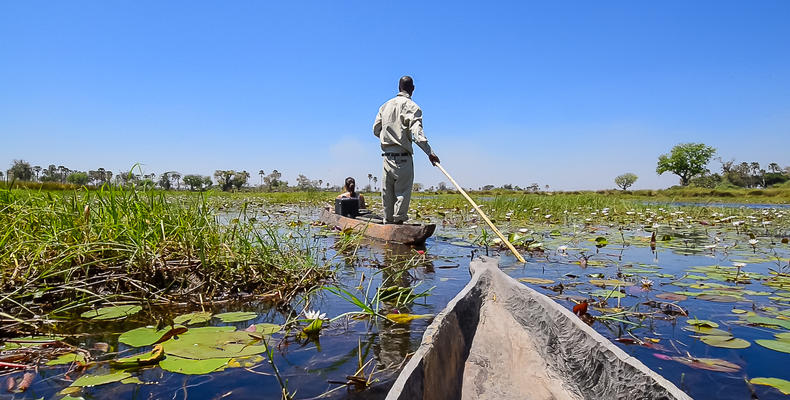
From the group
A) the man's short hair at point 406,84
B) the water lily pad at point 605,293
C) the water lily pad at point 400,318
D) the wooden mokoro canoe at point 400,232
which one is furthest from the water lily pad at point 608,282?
the man's short hair at point 406,84

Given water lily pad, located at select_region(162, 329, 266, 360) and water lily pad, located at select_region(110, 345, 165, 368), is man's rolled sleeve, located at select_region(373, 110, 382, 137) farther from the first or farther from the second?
water lily pad, located at select_region(110, 345, 165, 368)

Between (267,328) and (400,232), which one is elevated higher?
(400,232)

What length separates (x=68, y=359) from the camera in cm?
178

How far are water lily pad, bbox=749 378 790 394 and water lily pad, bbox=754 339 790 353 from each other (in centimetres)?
42

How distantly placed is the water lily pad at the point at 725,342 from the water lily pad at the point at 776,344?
72 mm

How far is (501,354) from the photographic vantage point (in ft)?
6.21

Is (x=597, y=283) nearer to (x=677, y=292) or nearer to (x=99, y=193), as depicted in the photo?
(x=677, y=292)

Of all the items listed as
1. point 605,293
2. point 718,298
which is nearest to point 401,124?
point 605,293

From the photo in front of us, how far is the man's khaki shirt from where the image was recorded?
551 cm

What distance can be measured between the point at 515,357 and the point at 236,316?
1.74 meters

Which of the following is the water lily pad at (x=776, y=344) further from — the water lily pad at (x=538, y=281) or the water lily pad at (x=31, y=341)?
the water lily pad at (x=31, y=341)

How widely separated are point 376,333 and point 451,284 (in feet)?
4.65

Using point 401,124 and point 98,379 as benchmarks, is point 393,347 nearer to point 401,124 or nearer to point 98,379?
point 98,379

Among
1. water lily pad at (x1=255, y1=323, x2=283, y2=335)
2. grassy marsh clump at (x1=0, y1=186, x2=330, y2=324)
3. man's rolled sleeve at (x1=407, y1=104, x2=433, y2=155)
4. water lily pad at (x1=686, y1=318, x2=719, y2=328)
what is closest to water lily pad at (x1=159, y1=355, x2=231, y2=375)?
water lily pad at (x1=255, y1=323, x2=283, y2=335)
